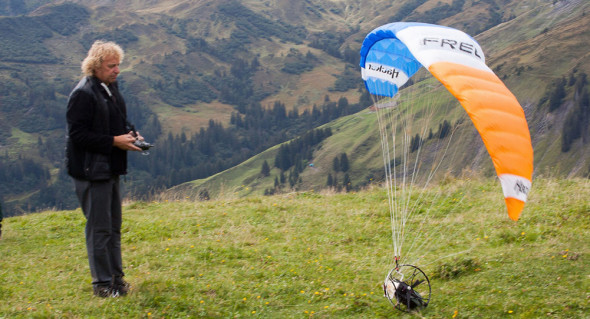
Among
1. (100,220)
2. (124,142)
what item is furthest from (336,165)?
(124,142)

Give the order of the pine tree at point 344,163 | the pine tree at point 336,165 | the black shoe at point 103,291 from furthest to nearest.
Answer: the pine tree at point 336,165
the pine tree at point 344,163
the black shoe at point 103,291

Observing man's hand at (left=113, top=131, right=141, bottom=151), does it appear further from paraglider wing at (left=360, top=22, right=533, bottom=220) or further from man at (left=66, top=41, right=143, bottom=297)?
paraglider wing at (left=360, top=22, right=533, bottom=220)

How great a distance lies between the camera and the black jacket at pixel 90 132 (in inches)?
273

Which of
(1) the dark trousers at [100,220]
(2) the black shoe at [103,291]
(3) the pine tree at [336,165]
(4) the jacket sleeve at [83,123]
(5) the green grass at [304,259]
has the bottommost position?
(3) the pine tree at [336,165]

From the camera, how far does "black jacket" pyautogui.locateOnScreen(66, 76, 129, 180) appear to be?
6930 millimetres

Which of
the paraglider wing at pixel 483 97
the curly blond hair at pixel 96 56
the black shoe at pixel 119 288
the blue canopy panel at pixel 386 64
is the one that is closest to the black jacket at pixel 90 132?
the curly blond hair at pixel 96 56

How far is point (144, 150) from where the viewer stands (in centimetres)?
744

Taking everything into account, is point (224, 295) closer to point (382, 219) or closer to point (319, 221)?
point (319, 221)

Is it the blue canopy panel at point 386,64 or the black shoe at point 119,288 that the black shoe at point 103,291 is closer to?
the black shoe at point 119,288

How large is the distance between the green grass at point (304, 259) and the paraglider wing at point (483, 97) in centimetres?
195

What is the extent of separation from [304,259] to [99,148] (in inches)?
180

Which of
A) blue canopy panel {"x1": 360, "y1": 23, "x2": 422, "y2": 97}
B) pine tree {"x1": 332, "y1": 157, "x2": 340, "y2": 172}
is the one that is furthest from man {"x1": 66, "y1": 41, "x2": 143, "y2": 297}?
pine tree {"x1": 332, "y1": 157, "x2": 340, "y2": 172}

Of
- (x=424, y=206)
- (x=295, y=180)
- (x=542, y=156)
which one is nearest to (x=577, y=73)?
(x=542, y=156)

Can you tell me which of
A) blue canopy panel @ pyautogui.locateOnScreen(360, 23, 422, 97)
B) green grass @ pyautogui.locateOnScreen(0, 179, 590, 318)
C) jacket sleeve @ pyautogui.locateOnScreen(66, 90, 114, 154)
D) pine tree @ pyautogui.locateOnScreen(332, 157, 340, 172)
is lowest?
pine tree @ pyautogui.locateOnScreen(332, 157, 340, 172)
